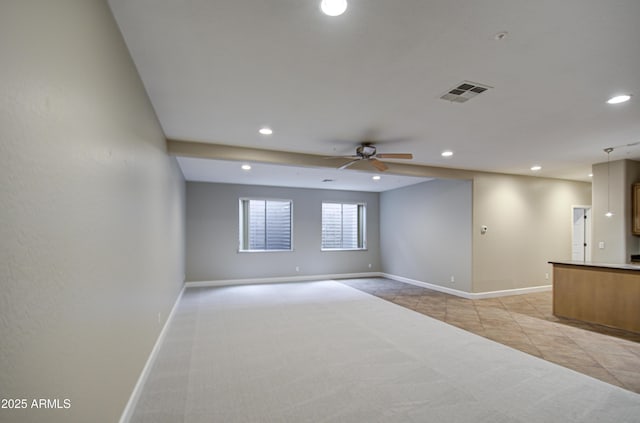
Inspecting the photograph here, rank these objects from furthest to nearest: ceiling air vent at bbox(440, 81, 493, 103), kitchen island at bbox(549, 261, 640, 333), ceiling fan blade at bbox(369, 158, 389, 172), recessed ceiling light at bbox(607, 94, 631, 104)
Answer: ceiling fan blade at bbox(369, 158, 389, 172) → kitchen island at bbox(549, 261, 640, 333) → recessed ceiling light at bbox(607, 94, 631, 104) → ceiling air vent at bbox(440, 81, 493, 103)

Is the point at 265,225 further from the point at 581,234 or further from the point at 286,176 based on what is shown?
the point at 581,234

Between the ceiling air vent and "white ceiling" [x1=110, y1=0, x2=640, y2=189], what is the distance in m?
0.08

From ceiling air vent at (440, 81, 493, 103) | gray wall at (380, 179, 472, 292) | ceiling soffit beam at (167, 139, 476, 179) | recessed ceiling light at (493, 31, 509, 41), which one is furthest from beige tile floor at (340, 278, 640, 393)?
recessed ceiling light at (493, 31, 509, 41)

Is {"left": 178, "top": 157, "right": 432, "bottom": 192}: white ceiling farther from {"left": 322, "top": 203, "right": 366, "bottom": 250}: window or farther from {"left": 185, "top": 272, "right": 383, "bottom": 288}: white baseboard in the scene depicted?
{"left": 185, "top": 272, "right": 383, "bottom": 288}: white baseboard

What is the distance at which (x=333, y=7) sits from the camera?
5.70 feet

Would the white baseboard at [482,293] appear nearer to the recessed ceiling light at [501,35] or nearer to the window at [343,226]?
the window at [343,226]

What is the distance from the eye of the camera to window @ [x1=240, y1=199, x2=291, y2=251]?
8.27 meters

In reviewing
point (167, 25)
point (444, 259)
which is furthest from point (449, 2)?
point (444, 259)

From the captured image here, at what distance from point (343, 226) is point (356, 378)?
6.67 metres

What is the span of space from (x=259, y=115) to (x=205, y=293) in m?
4.73

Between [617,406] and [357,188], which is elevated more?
[357,188]

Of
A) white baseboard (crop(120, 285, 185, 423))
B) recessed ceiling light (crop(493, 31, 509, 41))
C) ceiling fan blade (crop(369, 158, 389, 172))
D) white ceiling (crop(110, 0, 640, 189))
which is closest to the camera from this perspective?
white ceiling (crop(110, 0, 640, 189))

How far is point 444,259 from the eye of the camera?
6984mm

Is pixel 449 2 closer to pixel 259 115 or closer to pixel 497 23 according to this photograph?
pixel 497 23
